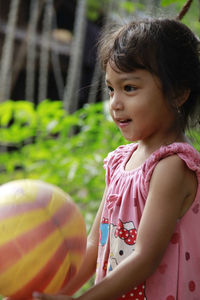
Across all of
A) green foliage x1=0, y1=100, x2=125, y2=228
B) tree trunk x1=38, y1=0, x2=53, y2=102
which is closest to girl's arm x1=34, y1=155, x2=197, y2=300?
green foliage x1=0, y1=100, x2=125, y2=228

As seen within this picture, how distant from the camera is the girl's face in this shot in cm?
142

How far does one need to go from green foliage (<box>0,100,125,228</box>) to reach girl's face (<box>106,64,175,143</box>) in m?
1.64

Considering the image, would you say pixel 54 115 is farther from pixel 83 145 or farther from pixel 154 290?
pixel 154 290

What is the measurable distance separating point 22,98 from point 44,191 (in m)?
7.19

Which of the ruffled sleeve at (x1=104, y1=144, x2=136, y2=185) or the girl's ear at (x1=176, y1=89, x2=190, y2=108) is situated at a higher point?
the girl's ear at (x1=176, y1=89, x2=190, y2=108)

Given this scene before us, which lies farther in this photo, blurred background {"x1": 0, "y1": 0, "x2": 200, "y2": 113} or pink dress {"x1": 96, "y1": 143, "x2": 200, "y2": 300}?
blurred background {"x1": 0, "y1": 0, "x2": 200, "y2": 113}

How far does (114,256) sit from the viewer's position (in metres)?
1.47

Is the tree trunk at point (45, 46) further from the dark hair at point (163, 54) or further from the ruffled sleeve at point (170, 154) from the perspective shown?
the ruffled sleeve at point (170, 154)

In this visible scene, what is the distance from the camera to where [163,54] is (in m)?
1.45

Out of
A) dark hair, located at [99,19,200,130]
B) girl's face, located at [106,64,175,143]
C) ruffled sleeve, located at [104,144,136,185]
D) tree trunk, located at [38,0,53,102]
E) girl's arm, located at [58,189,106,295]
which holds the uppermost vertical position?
tree trunk, located at [38,0,53,102]

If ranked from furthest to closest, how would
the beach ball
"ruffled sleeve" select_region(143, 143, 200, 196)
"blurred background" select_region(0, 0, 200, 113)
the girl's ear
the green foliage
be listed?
1. "blurred background" select_region(0, 0, 200, 113)
2. the green foliage
3. the girl's ear
4. "ruffled sleeve" select_region(143, 143, 200, 196)
5. the beach ball

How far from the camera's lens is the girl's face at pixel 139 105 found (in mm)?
1425

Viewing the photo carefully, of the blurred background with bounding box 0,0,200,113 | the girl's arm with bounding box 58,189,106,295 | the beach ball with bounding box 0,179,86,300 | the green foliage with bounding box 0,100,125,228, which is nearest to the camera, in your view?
the beach ball with bounding box 0,179,86,300

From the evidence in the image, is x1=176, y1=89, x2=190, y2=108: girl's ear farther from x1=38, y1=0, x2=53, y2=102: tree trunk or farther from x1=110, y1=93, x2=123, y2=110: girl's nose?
x1=38, y1=0, x2=53, y2=102: tree trunk
